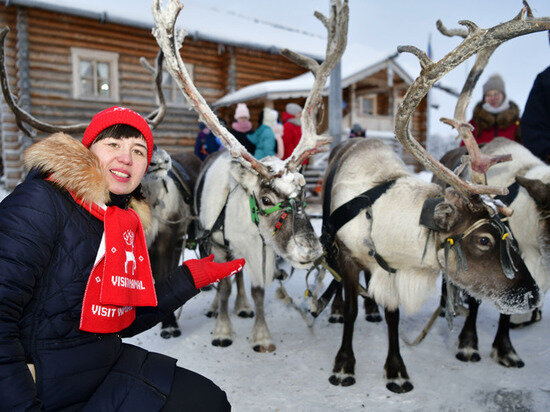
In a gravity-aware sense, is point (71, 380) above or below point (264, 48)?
below

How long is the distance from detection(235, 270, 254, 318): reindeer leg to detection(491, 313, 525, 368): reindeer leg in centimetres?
238

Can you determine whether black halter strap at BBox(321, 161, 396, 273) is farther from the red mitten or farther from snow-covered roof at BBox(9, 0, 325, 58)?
snow-covered roof at BBox(9, 0, 325, 58)

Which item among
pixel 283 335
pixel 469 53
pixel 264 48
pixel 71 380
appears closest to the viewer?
pixel 71 380

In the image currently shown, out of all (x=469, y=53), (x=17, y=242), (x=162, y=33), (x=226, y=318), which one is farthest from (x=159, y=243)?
(x=469, y=53)

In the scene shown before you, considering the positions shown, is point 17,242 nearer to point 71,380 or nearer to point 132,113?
point 71,380

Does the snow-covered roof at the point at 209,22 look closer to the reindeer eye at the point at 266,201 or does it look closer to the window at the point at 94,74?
the window at the point at 94,74

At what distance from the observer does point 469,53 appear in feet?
8.00

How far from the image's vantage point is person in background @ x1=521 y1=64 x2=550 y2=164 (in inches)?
141

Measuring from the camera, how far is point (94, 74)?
11688 millimetres

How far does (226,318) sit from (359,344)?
4.20 feet

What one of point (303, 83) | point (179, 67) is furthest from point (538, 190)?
point (303, 83)

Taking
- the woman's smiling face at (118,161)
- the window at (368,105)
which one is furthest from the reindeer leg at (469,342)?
the window at (368,105)

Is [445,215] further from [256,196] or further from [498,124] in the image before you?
[498,124]

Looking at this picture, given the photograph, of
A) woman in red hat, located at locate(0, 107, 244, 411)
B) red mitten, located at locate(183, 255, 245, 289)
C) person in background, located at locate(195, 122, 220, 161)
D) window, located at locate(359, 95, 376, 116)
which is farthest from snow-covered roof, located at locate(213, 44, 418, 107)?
woman in red hat, located at locate(0, 107, 244, 411)
